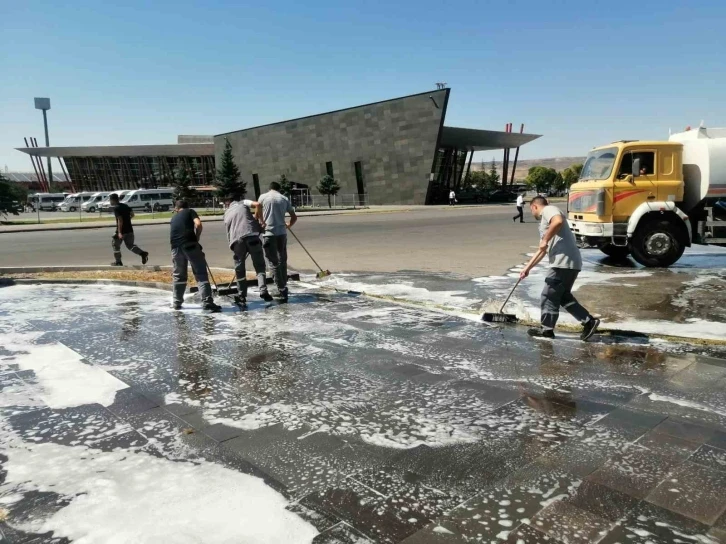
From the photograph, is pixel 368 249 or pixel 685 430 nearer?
pixel 685 430

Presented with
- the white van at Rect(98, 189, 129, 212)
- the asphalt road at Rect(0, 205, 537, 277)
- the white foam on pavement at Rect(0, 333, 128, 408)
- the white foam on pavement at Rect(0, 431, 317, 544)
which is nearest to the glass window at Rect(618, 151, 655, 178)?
the asphalt road at Rect(0, 205, 537, 277)

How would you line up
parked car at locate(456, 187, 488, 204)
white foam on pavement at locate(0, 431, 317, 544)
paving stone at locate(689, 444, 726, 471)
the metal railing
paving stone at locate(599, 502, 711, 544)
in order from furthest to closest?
parked car at locate(456, 187, 488, 204), the metal railing, paving stone at locate(689, 444, 726, 471), white foam on pavement at locate(0, 431, 317, 544), paving stone at locate(599, 502, 711, 544)

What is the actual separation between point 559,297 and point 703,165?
758 cm

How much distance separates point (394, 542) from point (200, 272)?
5997mm

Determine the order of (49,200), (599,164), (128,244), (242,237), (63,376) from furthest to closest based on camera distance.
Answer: (49,200) → (128,244) → (599,164) → (242,237) → (63,376)

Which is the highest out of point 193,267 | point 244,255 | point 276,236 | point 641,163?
point 641,163

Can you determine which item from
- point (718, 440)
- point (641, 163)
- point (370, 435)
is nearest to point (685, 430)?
point (718, 440)

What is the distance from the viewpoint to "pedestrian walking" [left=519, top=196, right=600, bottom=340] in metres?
5.82

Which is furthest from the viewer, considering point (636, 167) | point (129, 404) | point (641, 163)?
point (641, 163)

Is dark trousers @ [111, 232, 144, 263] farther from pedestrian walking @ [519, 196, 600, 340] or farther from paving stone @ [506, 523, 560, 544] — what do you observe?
paving stone @ [506, 523, 560, 544]

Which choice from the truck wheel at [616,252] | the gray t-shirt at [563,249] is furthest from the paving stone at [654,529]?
the truck wheel at [616,252]

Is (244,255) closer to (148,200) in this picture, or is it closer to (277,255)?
(277,255)

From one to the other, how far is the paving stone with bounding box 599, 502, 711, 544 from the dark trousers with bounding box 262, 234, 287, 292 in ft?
20.9

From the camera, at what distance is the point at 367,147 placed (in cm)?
5422
